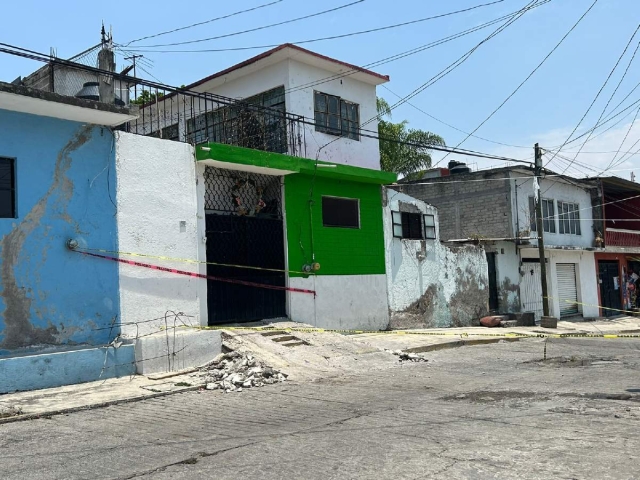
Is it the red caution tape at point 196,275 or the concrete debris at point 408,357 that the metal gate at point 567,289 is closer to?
the red caution tape at point 196,275

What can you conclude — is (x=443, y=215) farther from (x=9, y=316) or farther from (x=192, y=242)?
(x=9, y=316)

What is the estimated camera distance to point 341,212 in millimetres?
16500

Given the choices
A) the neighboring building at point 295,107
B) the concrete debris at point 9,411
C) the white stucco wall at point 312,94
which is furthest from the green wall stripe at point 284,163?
the concrete debris at point 9,411

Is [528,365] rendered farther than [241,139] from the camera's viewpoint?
→ No

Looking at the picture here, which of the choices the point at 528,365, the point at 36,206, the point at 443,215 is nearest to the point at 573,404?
the point at 528,365

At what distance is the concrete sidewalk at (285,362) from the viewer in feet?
28.1

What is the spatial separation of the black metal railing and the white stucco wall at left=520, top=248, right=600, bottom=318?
1452cm

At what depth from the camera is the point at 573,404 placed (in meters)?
7.50

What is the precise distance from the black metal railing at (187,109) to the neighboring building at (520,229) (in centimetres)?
1031

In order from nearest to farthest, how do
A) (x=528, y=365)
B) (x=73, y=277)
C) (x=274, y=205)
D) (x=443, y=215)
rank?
(x=73, y=277), (x=528, y=365), (x=274, y=205), (x=443, y=215)

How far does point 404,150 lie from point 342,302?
14.2 metres

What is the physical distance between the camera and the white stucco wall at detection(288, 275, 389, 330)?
1501 cm

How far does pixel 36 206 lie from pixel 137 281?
230cm

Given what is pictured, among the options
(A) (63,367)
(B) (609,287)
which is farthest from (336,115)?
(B) (609,287)
